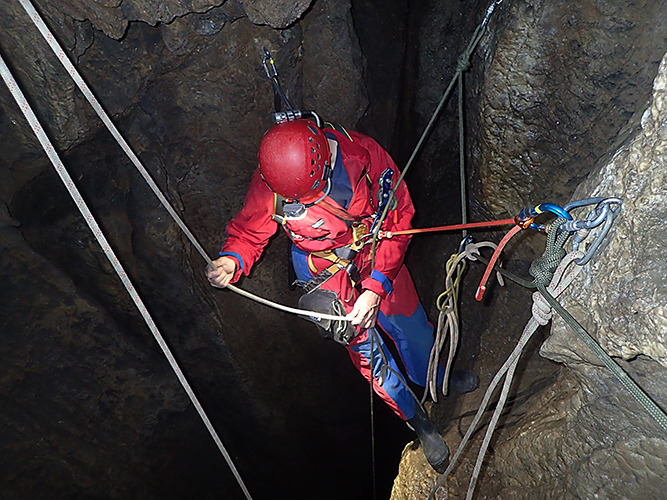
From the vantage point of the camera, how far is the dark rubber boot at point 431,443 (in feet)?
9.12

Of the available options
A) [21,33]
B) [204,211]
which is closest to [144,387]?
[204,211]

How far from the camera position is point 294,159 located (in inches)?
76.2

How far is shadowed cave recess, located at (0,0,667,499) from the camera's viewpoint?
5.44ft

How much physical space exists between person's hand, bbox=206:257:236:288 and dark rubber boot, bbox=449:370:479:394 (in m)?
1.61

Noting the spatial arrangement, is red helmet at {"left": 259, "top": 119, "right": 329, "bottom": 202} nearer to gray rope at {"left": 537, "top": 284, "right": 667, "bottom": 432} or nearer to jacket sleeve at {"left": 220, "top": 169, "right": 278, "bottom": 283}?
jacket sleeve at {"left": 220, "top": 169, "right": 278, "bottom": 283}

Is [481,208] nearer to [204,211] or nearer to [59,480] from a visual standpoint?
[204,211]

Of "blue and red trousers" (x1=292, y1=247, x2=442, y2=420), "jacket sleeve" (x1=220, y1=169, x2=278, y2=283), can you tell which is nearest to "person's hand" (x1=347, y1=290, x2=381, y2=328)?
"blue and red trousers" (x1=292, y1=247, x2=442, y2=420)

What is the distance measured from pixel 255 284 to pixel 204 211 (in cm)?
58

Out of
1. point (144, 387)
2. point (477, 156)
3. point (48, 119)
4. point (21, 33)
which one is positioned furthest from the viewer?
point (144, 387)

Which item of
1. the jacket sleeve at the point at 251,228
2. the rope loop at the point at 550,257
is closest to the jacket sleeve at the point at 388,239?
the jacket sleeve at the point at 251,228

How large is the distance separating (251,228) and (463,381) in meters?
1.66

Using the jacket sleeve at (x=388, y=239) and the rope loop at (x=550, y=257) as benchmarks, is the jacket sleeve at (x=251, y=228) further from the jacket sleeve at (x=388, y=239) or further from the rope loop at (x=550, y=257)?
the rope loop at (x=550, y=257)

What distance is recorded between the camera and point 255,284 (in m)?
3.22

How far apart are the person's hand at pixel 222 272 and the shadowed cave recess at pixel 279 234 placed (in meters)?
0.75
